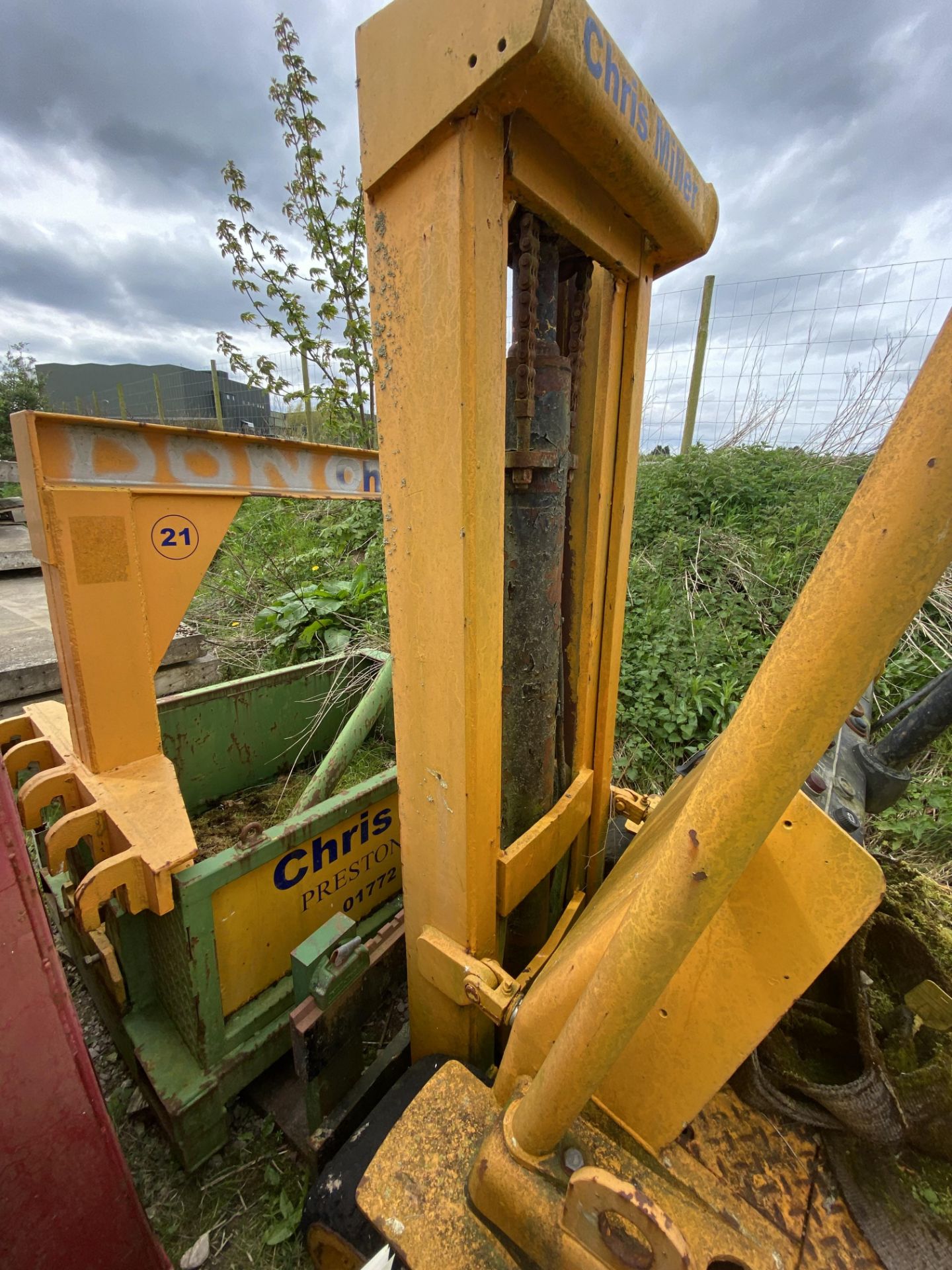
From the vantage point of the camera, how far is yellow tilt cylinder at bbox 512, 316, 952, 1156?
0.44m

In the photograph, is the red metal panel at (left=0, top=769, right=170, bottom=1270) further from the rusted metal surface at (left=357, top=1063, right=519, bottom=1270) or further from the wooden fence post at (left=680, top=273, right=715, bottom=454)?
the wooden fence post at (left=680, top=273, right=715, bottom=454)

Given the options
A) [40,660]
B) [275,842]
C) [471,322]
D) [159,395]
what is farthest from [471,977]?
[159,395]

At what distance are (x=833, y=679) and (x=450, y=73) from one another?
3.16ft

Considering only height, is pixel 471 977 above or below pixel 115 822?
below

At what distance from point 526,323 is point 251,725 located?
257cm

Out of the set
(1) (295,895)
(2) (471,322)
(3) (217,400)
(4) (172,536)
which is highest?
(3) (217,400)

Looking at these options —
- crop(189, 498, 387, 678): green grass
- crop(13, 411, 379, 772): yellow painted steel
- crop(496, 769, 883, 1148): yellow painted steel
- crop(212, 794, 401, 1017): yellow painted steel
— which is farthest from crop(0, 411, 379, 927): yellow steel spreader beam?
crop(189, 498, 387, 678): green grass

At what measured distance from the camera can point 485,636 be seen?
3.33ft

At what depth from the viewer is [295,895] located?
1.85 meters

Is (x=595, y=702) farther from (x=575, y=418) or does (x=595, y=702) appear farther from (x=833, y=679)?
(x=833, y=679)

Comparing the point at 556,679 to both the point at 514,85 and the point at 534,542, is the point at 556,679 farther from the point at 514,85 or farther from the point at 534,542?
the point at 514,85

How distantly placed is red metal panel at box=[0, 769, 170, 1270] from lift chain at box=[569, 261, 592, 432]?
1.47 metres

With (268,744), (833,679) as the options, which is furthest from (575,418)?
(268,744)

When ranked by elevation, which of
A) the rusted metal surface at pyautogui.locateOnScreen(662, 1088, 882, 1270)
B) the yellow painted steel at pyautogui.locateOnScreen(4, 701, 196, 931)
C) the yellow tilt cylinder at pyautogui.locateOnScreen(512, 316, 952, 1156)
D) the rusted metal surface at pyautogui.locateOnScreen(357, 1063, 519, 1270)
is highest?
the yellow tilt cylinder at pyautogui.locateOnScreen(512, 316, 952, 1156)
